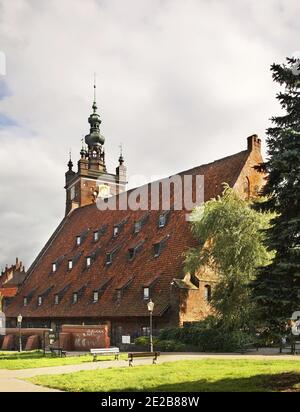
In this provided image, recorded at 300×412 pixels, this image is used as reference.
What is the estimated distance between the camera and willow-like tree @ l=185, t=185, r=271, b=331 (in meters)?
31.2

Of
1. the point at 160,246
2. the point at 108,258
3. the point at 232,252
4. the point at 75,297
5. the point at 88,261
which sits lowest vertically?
the point at 75,297

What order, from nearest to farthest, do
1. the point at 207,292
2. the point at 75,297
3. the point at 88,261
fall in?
the point at 207,292 < the point at 75,297 < the point at 88,261

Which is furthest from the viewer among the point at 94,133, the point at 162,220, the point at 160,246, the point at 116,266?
the point at 94,133

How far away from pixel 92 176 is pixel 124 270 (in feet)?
86.1

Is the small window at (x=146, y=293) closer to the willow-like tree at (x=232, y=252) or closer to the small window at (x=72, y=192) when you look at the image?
the willow-like tree at (x=232, y=252)

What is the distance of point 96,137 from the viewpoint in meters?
71.0

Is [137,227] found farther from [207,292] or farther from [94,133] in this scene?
[94,133]

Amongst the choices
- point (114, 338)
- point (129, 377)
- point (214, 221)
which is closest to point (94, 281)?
point (114, 338)

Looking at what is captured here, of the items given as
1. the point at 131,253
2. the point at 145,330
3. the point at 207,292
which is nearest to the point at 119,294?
the point at 131,253

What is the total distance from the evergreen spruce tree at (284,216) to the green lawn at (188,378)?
1.81 m

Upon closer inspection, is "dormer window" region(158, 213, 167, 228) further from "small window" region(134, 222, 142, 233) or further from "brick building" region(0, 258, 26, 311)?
"brick building" region(0, 258, 26, 311)

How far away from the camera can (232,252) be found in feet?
104

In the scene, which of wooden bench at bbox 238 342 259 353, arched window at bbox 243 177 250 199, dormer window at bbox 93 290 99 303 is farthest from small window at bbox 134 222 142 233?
wooden bench at bbox 238 342 259 353

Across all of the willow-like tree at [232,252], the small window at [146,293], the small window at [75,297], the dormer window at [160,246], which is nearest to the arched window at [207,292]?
the willow-like tree at [232,252]
